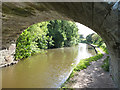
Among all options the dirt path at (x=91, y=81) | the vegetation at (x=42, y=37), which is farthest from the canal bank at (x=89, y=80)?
the vegetation at (x=42, y=37)

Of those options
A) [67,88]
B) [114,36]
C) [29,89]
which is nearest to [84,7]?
[114,36]

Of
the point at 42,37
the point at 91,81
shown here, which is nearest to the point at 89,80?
the point at 91,81

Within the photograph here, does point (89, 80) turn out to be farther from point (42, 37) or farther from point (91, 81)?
point (42, 37)

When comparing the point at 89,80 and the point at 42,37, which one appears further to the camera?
the point at 42,37

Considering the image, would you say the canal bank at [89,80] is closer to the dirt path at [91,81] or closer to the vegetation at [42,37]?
the dirt path at [91,81]

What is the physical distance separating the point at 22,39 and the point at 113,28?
24.1 ft

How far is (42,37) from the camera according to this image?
11.7m

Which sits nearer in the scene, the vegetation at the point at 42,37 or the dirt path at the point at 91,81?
the dirt path at the point at 91,81

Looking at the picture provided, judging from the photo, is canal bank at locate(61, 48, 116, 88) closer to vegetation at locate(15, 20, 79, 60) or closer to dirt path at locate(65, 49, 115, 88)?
dirt path at locate(65, 49, 115, 88)

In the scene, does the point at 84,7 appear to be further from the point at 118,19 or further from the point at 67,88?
the point at 67,88

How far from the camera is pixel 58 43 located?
62.5 feet

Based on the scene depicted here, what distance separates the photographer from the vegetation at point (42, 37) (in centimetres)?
745

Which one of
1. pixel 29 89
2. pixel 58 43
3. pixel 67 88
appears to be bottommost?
pixel 29 89

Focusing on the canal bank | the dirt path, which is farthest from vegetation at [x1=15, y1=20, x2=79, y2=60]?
the dirt path
